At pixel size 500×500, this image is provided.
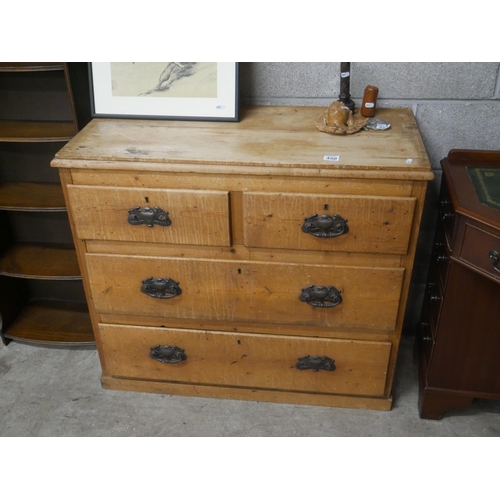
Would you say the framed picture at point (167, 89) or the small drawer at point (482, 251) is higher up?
the framed picture at point (167, 89)

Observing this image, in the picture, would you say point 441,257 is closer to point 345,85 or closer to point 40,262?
point 345,85

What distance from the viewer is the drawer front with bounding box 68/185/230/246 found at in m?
1.60

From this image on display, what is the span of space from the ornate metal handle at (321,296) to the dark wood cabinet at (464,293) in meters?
0.34

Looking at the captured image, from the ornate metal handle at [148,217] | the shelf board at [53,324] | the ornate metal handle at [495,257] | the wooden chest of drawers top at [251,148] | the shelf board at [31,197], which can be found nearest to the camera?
the ornate metal handle at [495,257]

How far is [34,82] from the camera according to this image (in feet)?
6.37

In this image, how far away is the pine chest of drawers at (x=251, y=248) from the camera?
1.55 metres

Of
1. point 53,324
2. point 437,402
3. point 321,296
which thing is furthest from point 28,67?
point 437,402

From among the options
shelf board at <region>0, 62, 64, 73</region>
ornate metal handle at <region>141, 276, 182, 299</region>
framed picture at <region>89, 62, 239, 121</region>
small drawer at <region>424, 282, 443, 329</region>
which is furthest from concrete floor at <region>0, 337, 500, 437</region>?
shelf board at <region>0, 62, 64, 73</region>

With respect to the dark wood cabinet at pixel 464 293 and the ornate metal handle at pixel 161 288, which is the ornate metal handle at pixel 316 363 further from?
the ornate metal handle at pixel 161 288

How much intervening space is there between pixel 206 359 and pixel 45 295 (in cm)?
93

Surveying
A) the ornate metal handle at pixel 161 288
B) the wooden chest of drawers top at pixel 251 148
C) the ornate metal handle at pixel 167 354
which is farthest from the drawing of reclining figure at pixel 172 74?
the ornate metal handle at pixel 167 354

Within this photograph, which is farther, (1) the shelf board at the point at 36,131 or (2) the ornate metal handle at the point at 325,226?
(1) the shelf board at the point at 36,131

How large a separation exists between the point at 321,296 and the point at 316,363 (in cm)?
29

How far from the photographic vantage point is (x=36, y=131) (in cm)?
191
